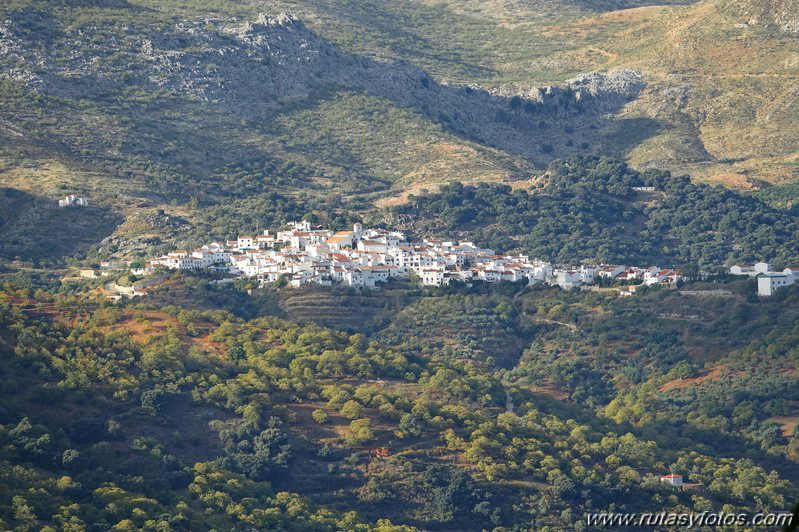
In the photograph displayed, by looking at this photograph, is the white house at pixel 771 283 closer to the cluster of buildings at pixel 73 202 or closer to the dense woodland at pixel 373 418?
the dense woodland at pixel 373 418

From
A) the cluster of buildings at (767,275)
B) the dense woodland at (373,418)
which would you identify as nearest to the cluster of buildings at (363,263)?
the cluster of buildings at (767,275)

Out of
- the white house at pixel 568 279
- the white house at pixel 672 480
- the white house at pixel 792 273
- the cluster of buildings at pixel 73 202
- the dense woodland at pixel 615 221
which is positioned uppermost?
the cluster of buildings at pixel 73 202

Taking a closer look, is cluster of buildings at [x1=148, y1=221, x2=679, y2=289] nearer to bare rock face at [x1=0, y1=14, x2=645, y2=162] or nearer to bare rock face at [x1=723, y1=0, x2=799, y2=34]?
bare rock face at [x1=0, y1=14, x2=645, y2=162]

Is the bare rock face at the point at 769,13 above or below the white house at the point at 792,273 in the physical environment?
above

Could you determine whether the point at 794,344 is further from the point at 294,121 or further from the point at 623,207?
the point at 294,121

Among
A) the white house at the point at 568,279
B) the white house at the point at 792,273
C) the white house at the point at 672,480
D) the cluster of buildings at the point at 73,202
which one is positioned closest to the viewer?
the white house at the point at 672,480

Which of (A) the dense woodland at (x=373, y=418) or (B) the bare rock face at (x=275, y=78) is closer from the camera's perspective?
(A) the dense woodland at (x=373, y=418)

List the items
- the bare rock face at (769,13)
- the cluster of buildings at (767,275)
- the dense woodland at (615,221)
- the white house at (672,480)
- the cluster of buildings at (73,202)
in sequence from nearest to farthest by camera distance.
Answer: the white house at (672,480) < the cluster of buildings at (767,275) < the cluster of buildings at (73,202) < the dense woodland at (615,221) < the bare rock face at (769,13)
